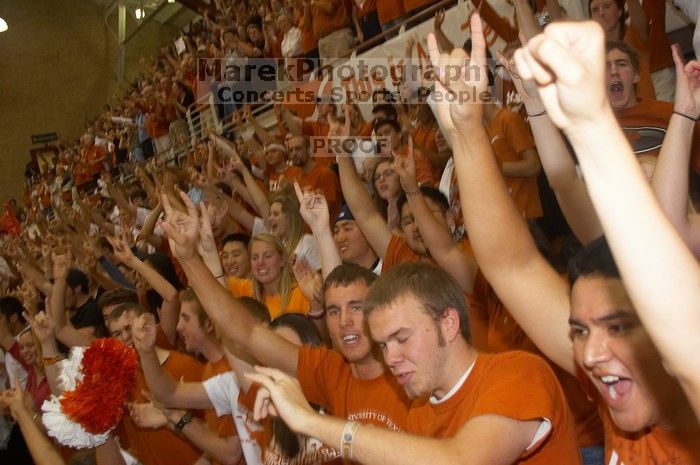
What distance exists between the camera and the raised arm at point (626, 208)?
2.97 feet

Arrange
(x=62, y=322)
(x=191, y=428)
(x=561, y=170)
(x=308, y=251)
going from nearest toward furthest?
(x=561, y=170)
(x=191, y=428)
(x=308, y=251)
(x=62, y=322)

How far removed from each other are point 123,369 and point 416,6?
452cm

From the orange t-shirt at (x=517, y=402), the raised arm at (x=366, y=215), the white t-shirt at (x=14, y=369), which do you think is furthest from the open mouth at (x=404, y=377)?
the white t-shirt at (x=14, y=369)

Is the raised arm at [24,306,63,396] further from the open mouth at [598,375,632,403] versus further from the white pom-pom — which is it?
the open mouth at [598,375,632,403]

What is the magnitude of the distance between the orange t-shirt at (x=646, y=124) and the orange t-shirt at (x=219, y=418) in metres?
1.88

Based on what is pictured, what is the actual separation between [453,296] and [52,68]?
59.9 ft

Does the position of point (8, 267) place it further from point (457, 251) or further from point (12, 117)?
point (12, 117)

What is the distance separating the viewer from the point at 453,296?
5.84 ft

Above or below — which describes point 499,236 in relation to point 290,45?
below

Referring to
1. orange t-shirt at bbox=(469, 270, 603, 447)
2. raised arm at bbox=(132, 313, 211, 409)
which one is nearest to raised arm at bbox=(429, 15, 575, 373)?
orange t-shirt at bbox=(469, 270, 603, 447)

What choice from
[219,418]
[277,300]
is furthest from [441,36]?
[219,418]

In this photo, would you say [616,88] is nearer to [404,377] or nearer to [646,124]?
[646,124]

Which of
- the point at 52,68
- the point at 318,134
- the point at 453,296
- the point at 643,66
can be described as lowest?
the point at 453,296

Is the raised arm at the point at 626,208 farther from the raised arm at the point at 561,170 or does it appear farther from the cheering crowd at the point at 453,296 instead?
the raised arm at the point at 561,170
